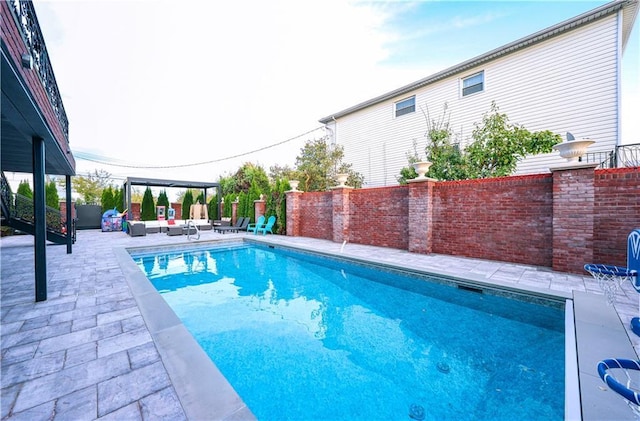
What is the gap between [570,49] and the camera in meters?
8.20

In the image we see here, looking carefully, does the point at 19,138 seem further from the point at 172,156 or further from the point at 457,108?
the point at 172,156

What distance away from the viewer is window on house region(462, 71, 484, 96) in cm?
1013

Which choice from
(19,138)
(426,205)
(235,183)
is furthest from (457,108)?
(235,183)

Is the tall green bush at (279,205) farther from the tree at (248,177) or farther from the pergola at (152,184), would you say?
the tree at (248,177)

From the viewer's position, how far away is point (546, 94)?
28.5ft

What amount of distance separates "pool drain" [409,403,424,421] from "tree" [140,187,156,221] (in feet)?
59.5

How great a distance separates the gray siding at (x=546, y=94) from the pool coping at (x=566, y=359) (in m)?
7.34

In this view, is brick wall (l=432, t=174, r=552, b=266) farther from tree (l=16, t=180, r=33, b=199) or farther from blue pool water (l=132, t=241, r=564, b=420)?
tree (l=16, t=180, r=33, b=199)

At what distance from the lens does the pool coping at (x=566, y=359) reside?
5.38ft

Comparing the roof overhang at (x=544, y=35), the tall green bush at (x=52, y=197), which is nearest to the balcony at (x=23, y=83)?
the tall green bush at (x=52, y=197)

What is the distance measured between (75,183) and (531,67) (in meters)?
32.3

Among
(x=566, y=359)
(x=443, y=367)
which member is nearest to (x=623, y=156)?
(x=566, y=359)

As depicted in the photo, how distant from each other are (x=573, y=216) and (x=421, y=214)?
121 inches

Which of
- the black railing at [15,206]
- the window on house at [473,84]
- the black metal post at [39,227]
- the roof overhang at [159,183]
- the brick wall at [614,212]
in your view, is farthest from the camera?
the roof overhang at [159,183]
